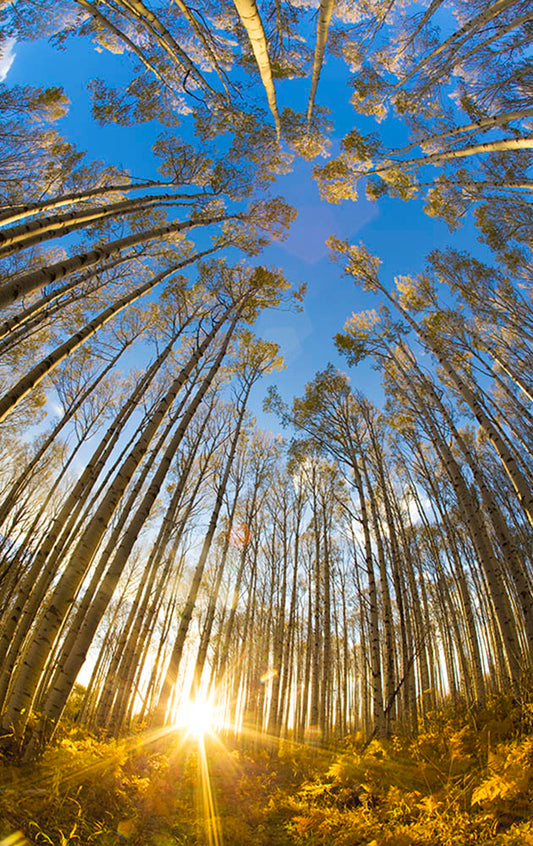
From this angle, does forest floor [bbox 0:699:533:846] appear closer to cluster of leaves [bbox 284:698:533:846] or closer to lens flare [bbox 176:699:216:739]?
cluster of leaves [bbox 284:698:533:846]

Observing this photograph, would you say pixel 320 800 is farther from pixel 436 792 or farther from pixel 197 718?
pixel 197 718

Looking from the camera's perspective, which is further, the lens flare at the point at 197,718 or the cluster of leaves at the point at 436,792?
the lens flare at the point at 197,718

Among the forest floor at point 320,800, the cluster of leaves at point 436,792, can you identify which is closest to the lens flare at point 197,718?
the forest floor at point 320,800

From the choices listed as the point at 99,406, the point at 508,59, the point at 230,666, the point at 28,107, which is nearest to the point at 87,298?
the point at 99,406

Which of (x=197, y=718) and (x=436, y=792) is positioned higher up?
(x=436, y=792)

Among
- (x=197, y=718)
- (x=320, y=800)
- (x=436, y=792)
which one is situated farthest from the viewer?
(x=197, y=718)

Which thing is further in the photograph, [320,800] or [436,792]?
[320,800]

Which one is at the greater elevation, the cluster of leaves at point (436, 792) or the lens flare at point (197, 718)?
the cluster of leaves at point (436, 792)

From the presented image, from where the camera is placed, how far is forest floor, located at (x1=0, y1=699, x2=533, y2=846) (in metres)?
2.25

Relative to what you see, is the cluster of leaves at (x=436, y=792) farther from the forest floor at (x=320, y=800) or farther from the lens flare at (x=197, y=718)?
the lens flare at (x=197, y=718)

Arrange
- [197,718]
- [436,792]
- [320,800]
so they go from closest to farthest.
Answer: [436,792], [320,800], [197,718]

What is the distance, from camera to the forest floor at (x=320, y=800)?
7.38ft

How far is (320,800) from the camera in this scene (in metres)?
4.30

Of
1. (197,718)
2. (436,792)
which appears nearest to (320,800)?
(436,792)
